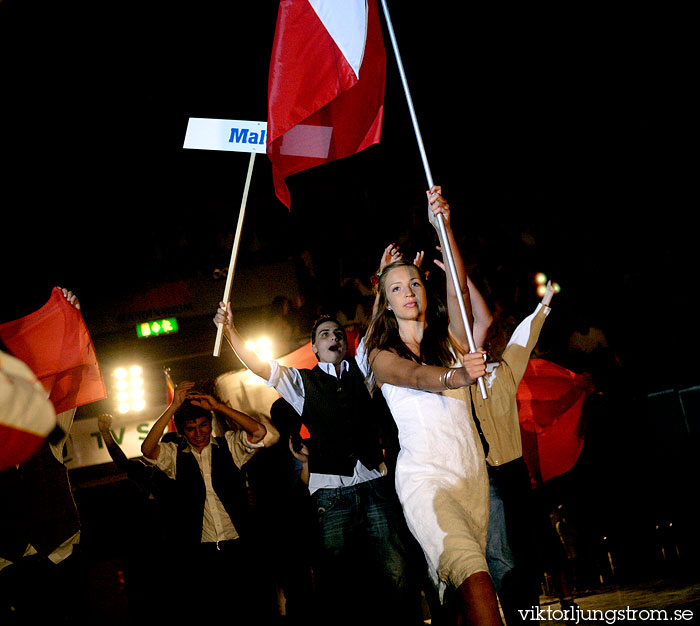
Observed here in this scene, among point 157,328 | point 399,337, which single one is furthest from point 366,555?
point 157,328

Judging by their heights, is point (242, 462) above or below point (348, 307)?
below

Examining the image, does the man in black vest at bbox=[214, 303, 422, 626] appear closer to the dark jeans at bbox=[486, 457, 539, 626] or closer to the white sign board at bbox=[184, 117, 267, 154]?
the dark jeans at bbox=[486, 457, 539, 626]

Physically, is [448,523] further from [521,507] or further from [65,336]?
[65,336]

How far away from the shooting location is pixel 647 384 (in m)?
7.36

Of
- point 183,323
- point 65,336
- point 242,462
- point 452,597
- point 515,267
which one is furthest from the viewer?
point 183,323

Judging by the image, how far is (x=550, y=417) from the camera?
18.4 feet

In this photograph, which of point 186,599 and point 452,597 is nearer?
point 452,597

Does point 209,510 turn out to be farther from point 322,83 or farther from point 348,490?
point 322,83

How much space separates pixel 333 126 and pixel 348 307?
4.14 metres

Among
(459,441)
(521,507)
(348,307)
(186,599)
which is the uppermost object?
(348,307)

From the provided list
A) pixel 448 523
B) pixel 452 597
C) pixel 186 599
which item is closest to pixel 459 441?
pixel 448 523

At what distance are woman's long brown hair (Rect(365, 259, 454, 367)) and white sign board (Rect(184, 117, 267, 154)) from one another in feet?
5.36

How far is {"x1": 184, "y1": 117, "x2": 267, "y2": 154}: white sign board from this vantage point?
452 centimetres

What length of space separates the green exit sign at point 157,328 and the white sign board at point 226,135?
5715mm
